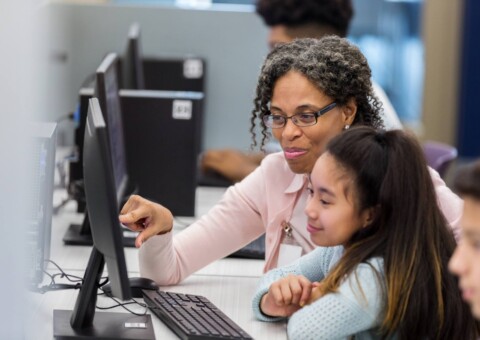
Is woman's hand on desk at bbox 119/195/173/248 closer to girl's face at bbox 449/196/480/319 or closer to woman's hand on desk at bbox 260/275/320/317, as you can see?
woman's hand on desk at bbox 260/275/320/317

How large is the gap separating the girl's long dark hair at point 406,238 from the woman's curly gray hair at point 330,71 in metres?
0.35

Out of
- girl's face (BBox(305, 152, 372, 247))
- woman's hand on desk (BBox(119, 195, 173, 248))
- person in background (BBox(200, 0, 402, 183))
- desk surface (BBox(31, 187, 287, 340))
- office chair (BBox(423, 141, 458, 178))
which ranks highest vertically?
person in background (BBox(200, 0, 402, 183))

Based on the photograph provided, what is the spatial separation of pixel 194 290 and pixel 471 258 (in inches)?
36.8

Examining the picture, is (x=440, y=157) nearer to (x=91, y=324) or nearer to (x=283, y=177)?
(x=283, y=177)

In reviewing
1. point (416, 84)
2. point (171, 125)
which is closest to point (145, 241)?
point (171, 125)

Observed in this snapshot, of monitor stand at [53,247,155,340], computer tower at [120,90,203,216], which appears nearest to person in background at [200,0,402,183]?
computer tower at [120,90,203,216]

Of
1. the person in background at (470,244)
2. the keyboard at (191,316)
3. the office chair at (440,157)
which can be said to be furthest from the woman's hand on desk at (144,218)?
the office chair at (440,157)

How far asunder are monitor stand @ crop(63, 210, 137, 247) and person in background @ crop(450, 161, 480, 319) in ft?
4.31

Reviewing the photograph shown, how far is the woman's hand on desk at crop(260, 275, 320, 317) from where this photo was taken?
1.85 metres

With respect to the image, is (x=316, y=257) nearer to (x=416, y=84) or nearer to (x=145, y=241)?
(x=145, y=241)

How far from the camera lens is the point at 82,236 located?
2.59 metres

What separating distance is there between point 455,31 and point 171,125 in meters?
3.92

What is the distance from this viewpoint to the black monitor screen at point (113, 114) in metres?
2.37

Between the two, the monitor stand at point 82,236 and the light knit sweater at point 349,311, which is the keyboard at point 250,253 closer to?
the monitor stand at point 82,236
